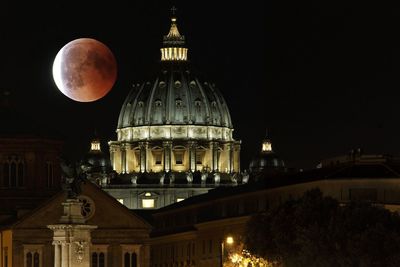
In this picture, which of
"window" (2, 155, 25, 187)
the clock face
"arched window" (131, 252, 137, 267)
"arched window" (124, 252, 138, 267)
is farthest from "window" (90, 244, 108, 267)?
"window" (2, 155, 25, 187)

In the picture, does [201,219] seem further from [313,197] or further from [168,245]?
[313,197]

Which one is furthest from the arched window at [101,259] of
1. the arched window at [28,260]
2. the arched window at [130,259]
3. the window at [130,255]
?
the arched window at [28,260]

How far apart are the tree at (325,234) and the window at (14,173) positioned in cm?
5160

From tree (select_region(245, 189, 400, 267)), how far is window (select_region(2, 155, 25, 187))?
169ft

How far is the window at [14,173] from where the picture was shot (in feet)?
569

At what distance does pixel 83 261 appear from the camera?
336 ft

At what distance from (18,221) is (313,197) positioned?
51658mm

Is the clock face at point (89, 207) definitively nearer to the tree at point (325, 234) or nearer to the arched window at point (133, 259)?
the arched window at point (133, 259)

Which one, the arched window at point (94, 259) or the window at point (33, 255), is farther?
the arched window at point (94, 259)

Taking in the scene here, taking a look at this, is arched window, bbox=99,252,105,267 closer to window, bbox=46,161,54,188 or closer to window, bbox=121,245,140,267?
window, bbox=121,245,140,267

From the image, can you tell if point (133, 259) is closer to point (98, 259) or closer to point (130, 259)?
point (130, 259)

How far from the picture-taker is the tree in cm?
11038

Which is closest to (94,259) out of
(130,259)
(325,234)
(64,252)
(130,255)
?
(130,259)

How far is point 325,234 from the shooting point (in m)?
113
